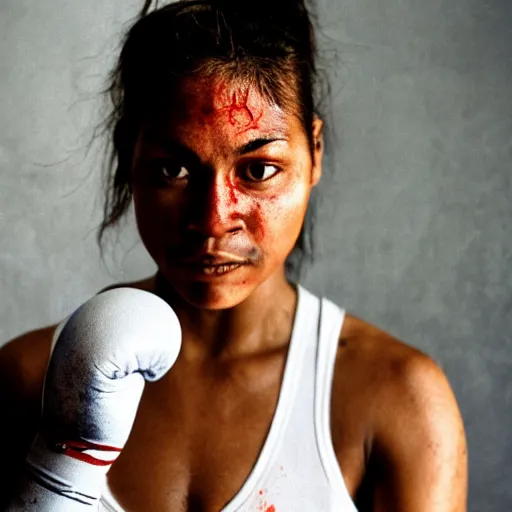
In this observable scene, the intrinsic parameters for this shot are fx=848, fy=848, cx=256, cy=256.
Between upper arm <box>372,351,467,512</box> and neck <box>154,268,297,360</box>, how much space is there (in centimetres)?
12

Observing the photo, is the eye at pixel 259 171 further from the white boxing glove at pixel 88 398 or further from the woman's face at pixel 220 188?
the white boxing glove at pixel 88 398

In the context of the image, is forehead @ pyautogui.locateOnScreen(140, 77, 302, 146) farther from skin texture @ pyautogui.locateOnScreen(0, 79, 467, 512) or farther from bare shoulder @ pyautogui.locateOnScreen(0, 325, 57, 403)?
bare shoulder @ pyautogui.locateOnScreen(0, 325, 57, 403)

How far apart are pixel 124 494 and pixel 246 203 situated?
291mm

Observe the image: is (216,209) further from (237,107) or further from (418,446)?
(418,446)

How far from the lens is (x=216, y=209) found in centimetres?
72

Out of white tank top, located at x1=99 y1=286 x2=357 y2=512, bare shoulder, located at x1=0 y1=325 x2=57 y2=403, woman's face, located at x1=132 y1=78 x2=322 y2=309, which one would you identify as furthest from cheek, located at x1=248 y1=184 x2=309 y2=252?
bare shoulder, located at x1=0 y1=325 x2=57 y2=403

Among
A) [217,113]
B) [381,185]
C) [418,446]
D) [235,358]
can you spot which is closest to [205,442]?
[235,358]

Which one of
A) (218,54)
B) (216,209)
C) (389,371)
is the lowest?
(389,371)

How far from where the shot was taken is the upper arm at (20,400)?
0.86 m

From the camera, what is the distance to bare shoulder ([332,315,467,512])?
0.77m

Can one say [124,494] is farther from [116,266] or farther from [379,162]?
[379,162]

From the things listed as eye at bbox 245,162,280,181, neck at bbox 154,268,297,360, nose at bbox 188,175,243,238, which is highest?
eye at bbox 245,162,280,181

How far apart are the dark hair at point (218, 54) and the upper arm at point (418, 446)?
250 millimetres

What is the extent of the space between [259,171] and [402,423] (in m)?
0.27
